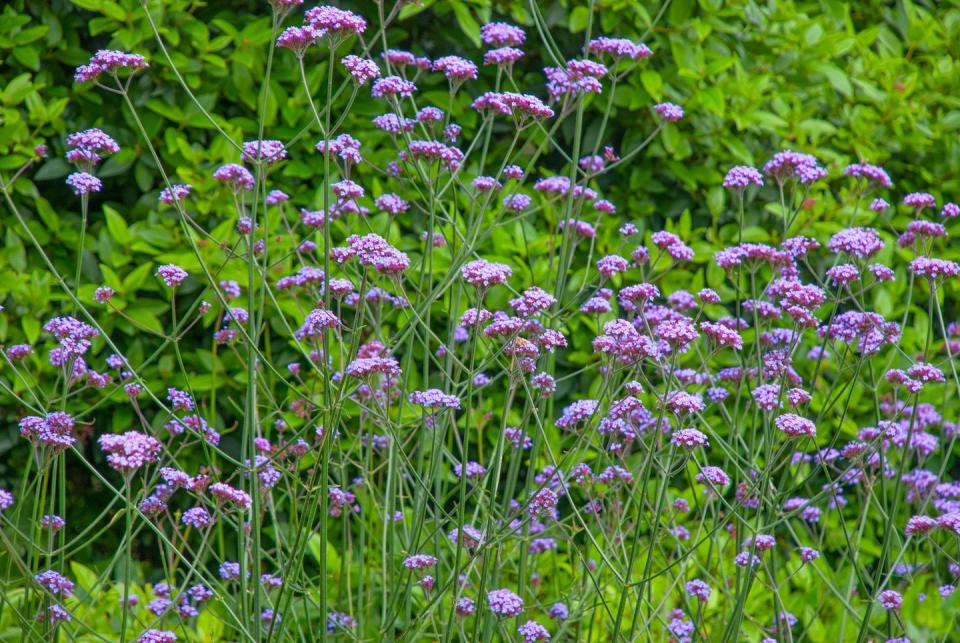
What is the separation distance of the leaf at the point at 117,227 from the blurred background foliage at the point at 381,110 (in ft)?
0.03

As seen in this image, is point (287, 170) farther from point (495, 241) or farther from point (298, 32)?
point (298, 32)

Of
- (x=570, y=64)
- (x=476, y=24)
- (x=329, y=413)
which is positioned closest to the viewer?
(x=329, y=413)

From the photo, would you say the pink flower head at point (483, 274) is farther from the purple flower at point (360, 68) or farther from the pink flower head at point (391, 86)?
the pink flower head at point (391, 86)

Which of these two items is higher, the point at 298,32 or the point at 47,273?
the point at 298,32

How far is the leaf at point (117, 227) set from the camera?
411 cm

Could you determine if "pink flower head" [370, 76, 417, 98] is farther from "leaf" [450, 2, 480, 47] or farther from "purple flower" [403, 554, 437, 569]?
"leaf" [450, 2, 480, 47]

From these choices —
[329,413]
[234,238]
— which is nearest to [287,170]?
[234,238]

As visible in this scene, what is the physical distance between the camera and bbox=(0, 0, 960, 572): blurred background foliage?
4.18 m

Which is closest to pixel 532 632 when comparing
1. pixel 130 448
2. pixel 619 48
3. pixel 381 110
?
pixel 130 448

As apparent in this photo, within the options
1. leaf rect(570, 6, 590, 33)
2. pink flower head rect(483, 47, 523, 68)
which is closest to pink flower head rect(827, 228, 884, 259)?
pink flower head rect(483, 47, 523, 68)

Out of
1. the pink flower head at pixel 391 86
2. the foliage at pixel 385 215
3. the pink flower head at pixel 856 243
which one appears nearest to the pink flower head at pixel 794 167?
the pink flower head at pixel 856 243

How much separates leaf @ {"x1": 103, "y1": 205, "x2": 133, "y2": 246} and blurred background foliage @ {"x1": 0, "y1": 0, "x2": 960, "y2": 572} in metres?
0.01

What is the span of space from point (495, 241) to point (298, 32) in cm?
187

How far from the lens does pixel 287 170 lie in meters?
4.30
